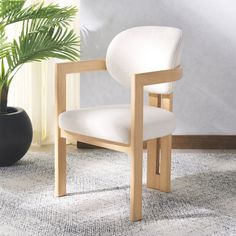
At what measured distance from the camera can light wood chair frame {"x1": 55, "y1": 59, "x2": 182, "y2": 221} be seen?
9.30ft

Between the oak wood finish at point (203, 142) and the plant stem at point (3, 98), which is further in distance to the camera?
the oak wood finish at point (203, 142)

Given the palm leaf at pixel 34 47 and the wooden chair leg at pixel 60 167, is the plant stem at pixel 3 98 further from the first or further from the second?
the wooden chair leg at pixel 60 167

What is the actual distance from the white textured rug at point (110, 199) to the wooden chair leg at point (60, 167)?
0.05 metres

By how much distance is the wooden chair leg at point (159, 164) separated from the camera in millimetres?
3277

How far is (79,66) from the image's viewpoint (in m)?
3.23

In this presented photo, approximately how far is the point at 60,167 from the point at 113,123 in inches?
20.3

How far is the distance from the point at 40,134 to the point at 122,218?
145 centimetres

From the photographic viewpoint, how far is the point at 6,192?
3.33 m

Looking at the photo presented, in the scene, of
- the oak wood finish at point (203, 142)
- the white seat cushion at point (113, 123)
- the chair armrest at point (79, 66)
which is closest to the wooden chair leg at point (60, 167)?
the white seat cushion at point (113, 123)

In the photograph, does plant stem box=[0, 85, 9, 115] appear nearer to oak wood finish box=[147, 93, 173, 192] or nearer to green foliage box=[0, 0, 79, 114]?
green foliage box=[0, 0, 79, 114]

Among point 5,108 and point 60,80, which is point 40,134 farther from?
point 60,80

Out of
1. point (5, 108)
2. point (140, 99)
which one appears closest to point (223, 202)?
point (140, 99)

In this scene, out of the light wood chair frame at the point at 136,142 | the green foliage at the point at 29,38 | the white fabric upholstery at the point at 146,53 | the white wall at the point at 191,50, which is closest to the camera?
the light wood chair frame at the point at 136,142

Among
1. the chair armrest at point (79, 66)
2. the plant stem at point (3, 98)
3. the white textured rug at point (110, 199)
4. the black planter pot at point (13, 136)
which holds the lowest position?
the white textured rug at point (110, 199)
